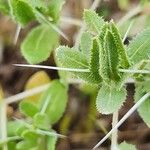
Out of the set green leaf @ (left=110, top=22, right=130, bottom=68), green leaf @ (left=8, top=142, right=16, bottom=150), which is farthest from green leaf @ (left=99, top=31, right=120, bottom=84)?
green leaf @ (left=8, top=142, right=16, bottom=150)

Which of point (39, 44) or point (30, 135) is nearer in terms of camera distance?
point (30, 135)

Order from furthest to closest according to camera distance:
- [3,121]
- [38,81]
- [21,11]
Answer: [38,81] → [3,121] → [21,11]

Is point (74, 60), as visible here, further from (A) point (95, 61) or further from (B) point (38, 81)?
(B) point (38, 81)

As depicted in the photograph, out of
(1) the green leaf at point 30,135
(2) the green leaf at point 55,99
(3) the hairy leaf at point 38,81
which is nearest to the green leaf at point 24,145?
(1) the green leaf at point 30,135

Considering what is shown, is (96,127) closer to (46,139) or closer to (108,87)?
(46,139)

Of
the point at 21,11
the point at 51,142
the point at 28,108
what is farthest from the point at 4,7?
the point at 51,142

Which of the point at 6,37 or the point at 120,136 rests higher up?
the point at 6,37

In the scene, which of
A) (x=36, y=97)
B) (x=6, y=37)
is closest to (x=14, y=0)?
(x=36, y=97)
